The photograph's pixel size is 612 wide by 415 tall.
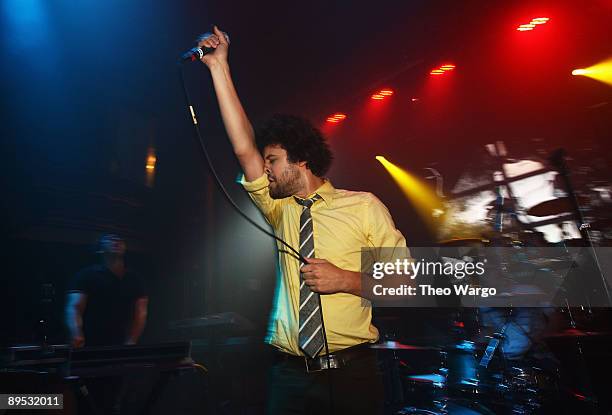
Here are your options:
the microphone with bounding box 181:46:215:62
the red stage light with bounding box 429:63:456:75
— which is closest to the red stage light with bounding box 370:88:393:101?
the red stage light with bounding box 429:63:456:75

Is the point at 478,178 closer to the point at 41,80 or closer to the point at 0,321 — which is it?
the point at 41,80

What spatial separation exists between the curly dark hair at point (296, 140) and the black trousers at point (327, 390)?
96cm

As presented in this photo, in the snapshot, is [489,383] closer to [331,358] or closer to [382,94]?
[331,358]

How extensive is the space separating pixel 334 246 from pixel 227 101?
2.62ft

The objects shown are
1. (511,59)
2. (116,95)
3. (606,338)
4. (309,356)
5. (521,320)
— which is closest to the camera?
(309,356)

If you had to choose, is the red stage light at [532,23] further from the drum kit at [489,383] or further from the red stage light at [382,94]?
the drum kit at [489,383]

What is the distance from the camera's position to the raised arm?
6.48ft

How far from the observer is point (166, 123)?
29.6 ft

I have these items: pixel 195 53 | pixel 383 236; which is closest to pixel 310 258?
pixel 383 236

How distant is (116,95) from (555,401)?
324 inches

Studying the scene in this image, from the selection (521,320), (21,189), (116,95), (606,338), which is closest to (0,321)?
(21,189)

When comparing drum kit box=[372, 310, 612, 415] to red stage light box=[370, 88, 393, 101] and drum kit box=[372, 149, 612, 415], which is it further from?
red stage light box=[370, 88, 393, 101]

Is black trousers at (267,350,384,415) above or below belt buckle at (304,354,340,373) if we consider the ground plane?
below

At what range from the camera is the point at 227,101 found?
1.98 metres
